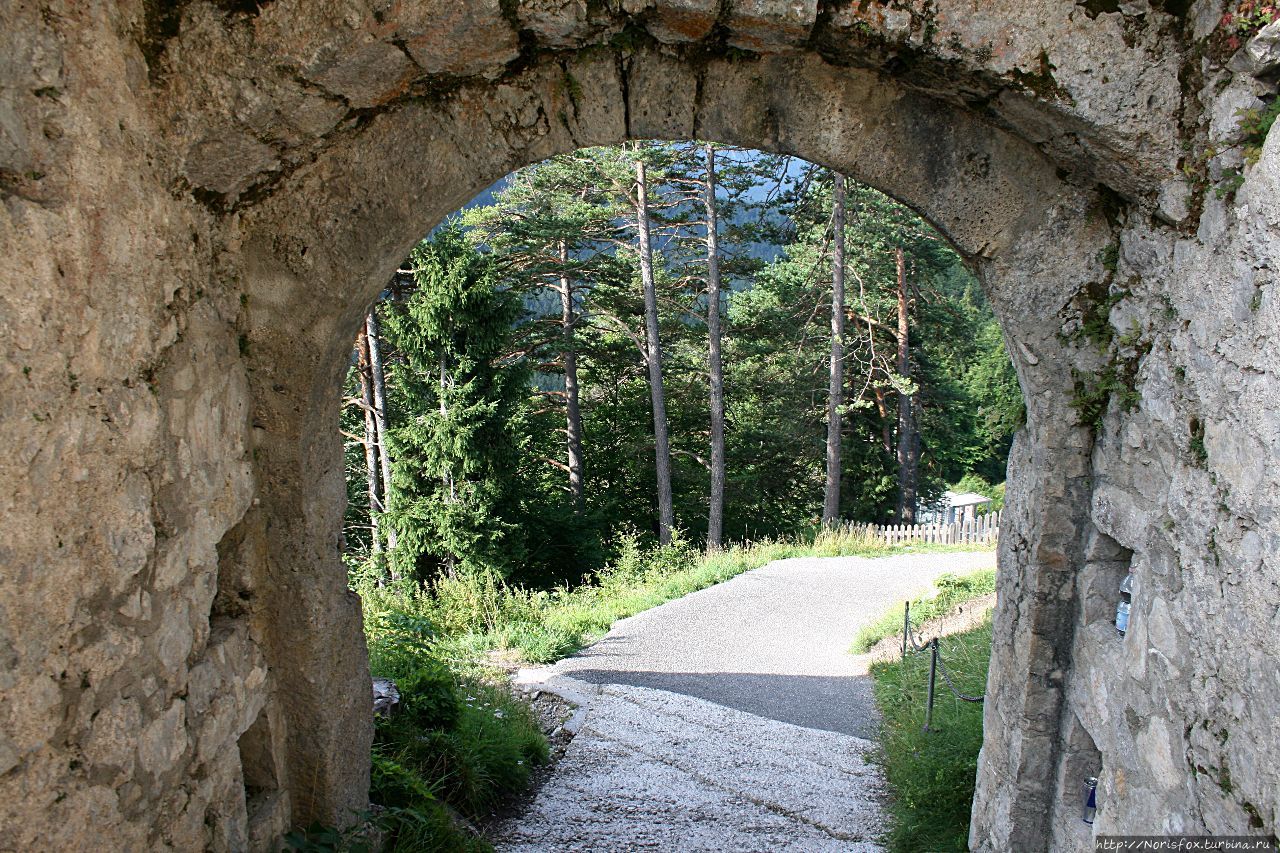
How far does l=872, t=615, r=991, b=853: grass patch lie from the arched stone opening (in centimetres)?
206

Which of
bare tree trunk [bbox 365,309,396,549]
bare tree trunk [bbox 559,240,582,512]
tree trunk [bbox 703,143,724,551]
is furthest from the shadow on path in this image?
bare tree trunk [bbox 559,240,582,512]

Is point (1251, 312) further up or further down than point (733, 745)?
further up

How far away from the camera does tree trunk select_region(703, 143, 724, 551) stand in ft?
56.1

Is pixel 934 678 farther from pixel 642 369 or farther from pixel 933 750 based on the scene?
pixel 642 369

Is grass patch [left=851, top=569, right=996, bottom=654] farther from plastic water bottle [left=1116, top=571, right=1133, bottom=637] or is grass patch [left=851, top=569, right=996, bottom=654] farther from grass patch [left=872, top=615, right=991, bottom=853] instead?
plastic water bottle [left=1116, top=571, right=1133, bottom=637]

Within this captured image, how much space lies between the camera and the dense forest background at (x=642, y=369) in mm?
13164

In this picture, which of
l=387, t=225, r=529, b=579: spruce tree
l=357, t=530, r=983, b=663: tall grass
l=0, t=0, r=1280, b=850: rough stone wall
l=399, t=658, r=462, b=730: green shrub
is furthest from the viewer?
l=387, t=225, r=529, b=579: spruce tree

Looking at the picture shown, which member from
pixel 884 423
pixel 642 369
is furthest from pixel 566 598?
pixel 884 423

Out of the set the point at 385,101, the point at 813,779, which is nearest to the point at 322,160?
the point at 385,101

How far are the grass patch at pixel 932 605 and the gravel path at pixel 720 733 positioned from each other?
11.1 inches

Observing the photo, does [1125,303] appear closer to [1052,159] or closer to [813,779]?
[1052,159]

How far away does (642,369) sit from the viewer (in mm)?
21234

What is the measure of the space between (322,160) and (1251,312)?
278 centimetres

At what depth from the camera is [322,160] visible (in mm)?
2895
